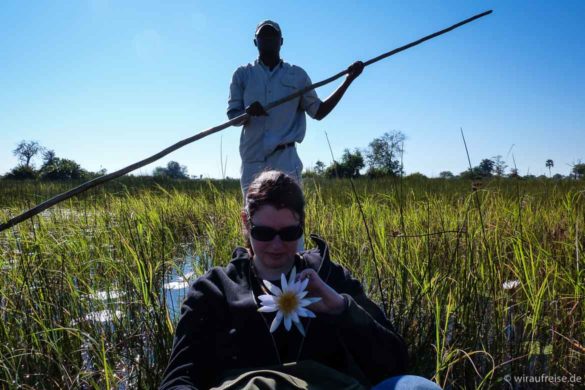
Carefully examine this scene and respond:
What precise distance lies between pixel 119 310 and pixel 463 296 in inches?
83.7

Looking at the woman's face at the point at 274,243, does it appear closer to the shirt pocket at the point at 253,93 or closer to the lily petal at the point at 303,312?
the lily petal at the point at 303,312

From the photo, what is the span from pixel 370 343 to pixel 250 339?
0.44 metres

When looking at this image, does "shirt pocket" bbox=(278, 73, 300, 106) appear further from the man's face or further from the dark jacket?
the dark jacket

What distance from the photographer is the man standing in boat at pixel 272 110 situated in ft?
11.9

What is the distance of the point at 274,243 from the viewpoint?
5.07ft

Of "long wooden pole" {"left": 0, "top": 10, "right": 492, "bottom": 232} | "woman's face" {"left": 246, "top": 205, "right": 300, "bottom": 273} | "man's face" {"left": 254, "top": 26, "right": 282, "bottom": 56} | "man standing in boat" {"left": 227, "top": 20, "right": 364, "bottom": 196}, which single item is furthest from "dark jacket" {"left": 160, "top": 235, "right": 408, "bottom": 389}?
"man's face" {"left": 254, "top": 26, "right": 282, "bottom": 56}

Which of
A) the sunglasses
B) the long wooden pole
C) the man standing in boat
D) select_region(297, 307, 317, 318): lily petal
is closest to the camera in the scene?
the long wooden pole

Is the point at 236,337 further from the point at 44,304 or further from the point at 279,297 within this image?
the point at 44,304

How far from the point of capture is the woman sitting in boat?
1.27m

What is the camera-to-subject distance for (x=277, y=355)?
56.3 inches

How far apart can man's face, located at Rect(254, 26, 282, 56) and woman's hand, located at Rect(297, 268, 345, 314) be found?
2892 millimetres

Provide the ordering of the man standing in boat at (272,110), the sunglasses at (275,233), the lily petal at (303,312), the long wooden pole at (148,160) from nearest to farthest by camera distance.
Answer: the long wooden pole at (148,160) → the lily petal at (303,312) → the sunglasses at (275,233) → the man standing in boat at (272,110)

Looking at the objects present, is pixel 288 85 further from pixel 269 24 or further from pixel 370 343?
pixel 370 343

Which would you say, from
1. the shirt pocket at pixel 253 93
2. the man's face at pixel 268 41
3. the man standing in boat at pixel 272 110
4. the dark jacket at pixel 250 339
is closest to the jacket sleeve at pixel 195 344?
the dark jacket at pixel 250 339
